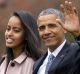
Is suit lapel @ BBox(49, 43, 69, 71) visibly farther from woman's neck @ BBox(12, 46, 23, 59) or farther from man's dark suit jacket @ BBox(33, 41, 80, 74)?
woman's neck @ BBox(12, 46, 23, 59)

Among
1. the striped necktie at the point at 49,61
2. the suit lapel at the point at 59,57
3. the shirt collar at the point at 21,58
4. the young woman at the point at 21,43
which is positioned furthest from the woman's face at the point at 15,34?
the suit lapel at the point at 59,57

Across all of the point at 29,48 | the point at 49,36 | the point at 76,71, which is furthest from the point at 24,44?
the point at 76,71

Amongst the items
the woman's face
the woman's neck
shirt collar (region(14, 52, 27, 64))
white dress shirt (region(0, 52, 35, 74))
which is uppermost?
the woman's face

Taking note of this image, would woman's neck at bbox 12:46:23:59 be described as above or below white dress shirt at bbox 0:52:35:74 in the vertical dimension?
above

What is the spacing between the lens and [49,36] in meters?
5.49

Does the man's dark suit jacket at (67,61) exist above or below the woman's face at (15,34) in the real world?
below

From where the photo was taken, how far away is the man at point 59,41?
532 centimetres

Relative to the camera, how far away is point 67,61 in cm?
535

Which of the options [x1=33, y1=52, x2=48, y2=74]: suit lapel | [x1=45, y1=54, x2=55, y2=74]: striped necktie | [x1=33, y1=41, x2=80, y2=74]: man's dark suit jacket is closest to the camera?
[x1=33, y1=41, x2=80, y2=74]: man's dark suit jacket

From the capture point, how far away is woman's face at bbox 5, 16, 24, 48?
575cm

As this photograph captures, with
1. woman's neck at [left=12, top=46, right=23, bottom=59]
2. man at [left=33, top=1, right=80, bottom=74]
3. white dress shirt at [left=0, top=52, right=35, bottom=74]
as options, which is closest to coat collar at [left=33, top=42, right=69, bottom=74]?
man at [left=33, top=1, right=80, bottom=74]

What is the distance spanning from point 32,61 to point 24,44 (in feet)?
0.73

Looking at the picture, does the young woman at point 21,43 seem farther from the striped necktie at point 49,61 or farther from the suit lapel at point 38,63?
the striped necktie at point 49,61

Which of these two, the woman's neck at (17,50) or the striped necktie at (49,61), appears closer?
the striped necktie at (49,61)
